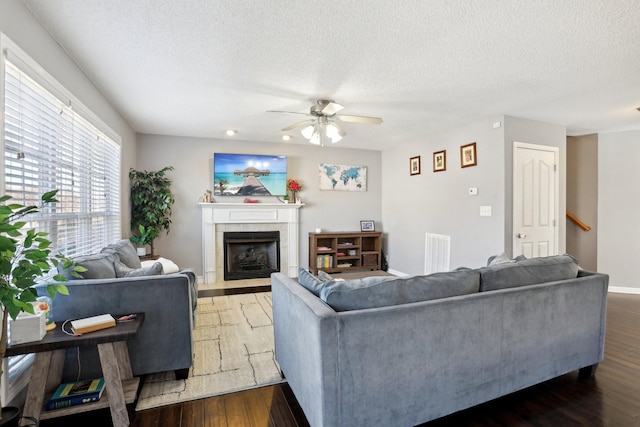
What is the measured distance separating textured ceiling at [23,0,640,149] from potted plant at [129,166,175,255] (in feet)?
3.31

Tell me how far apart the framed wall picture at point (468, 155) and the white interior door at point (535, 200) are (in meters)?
0.45

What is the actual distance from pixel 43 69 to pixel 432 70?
279 centimetres

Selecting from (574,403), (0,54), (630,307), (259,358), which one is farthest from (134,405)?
(630,307)

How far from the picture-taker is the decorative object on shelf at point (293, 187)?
532 cm

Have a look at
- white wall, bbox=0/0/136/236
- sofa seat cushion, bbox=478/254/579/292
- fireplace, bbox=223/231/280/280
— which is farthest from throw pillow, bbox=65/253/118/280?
fireplace, bbox=223/231/280/280

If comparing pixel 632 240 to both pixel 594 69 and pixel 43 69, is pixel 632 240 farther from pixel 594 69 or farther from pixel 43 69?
pixel 43 69

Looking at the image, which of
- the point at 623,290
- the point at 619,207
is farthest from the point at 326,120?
the point at 623,290

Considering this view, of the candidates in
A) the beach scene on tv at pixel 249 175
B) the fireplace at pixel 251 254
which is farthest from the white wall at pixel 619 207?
the fireplace at pixel 251 254

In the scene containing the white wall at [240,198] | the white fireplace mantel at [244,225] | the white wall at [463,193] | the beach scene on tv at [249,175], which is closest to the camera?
the white wall at [463,193]

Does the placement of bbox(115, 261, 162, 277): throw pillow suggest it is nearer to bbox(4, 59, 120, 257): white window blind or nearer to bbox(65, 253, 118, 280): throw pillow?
bbox(65, 253, 118, 280): throw pillow

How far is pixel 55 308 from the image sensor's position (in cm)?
181

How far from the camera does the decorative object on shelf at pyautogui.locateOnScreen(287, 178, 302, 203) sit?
17.5ft

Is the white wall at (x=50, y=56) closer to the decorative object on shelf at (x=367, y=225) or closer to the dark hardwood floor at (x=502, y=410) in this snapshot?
the dark hardwood floor at (x=502, y=410)

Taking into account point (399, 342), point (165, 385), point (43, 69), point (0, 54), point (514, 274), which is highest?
point (43, 69)
